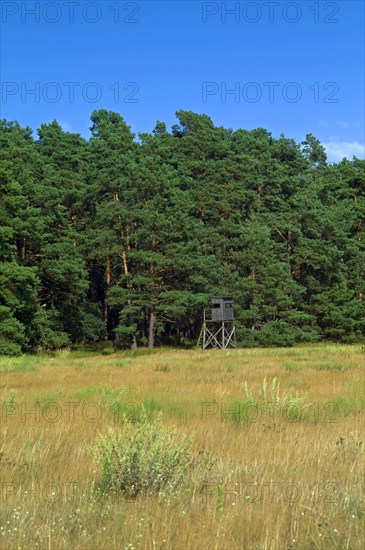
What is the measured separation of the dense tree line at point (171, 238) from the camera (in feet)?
131

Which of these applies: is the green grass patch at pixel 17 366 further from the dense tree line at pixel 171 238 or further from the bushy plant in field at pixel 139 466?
the bushy plant in field at pixel 139 466

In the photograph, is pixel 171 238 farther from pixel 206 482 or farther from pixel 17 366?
pixel 206 482

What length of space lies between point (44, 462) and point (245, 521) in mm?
2352

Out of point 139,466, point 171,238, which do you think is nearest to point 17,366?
point 139,466

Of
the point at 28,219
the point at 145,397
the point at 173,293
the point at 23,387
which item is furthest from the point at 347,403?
the point at 173,293

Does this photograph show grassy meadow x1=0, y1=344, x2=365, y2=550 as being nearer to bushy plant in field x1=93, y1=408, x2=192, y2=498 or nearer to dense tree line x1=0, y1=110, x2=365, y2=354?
bushy plant in field x1=93, y1=408, x2=192, y2=498

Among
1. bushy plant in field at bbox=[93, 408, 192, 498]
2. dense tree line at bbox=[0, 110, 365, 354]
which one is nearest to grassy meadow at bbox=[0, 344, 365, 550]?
bushy plant in field at bbox=[93, 408, 192, 498]

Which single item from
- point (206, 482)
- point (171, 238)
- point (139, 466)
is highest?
point (171, 238)

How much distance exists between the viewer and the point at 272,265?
47.0 meters

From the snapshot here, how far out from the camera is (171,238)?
45406 mm

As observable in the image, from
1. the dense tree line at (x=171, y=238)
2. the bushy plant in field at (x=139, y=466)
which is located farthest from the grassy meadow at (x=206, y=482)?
the dense tree line at (x=171, y=238)

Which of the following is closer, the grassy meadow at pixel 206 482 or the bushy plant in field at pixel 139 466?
the grassy meadow at pixel 206 482

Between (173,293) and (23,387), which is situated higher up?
(173,293)

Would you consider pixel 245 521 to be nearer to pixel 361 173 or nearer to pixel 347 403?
pixel 347 403
